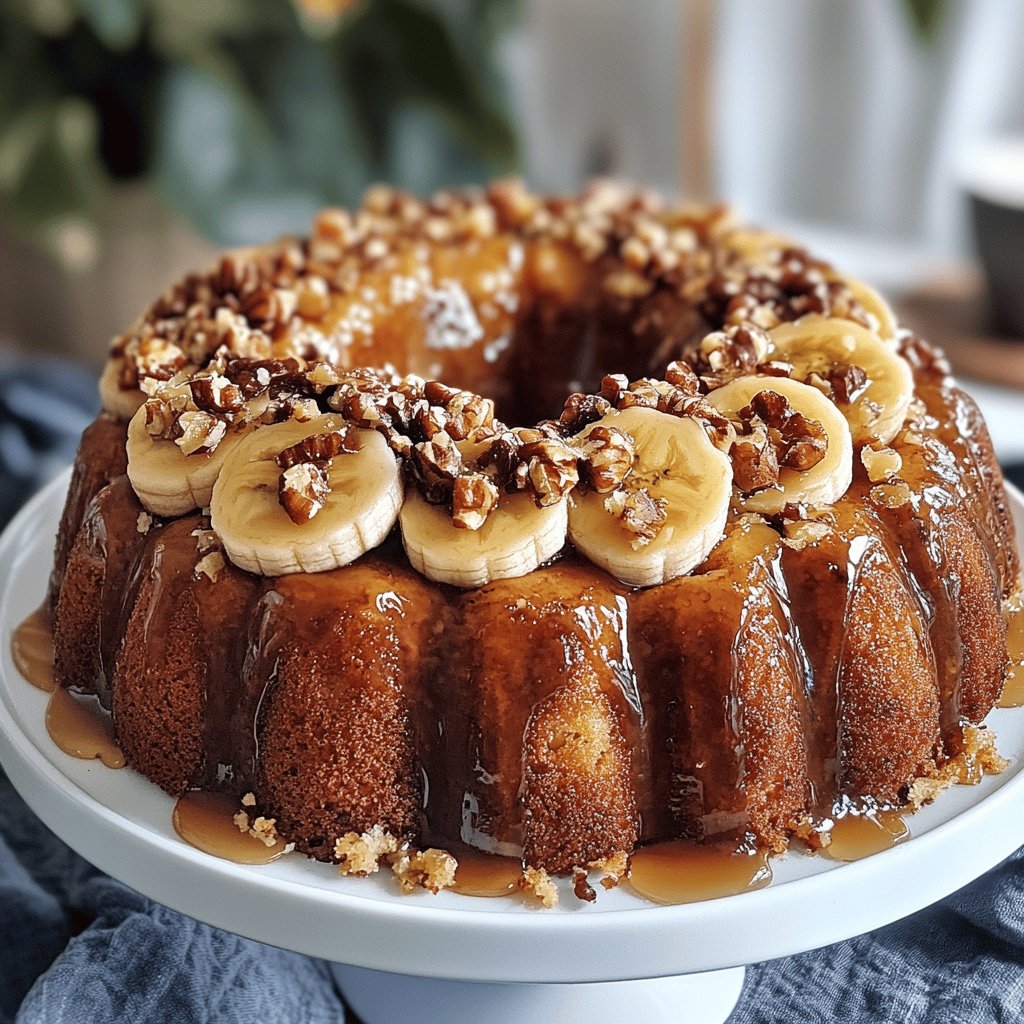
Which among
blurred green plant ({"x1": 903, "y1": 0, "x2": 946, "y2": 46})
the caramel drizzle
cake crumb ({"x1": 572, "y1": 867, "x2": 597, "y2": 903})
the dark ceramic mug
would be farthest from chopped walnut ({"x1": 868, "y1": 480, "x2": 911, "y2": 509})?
blurred green plant ({"x1": 903, "y1": 0, "x2": 946, "y2": 46})

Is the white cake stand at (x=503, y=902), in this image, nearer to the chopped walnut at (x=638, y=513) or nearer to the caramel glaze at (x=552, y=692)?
the caramel glaze at (x=552, y=692)

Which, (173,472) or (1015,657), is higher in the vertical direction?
(173,472)

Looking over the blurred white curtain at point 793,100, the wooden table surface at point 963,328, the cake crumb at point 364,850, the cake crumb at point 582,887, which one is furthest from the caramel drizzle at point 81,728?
the blurred white curtain at point 793,100

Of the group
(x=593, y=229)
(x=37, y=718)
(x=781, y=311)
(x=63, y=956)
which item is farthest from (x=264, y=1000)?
(x=593, y=229)

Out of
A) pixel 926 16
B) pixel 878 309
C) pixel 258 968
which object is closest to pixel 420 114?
pixel 926 16

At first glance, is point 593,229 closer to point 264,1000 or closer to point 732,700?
point 732,700

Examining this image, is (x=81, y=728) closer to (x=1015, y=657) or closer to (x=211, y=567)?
(x=211, y=567)

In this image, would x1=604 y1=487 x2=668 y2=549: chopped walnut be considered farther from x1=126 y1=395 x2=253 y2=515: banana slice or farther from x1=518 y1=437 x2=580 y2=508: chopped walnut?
x1=126 y1=395 x2=253 y2=515: banana slice
